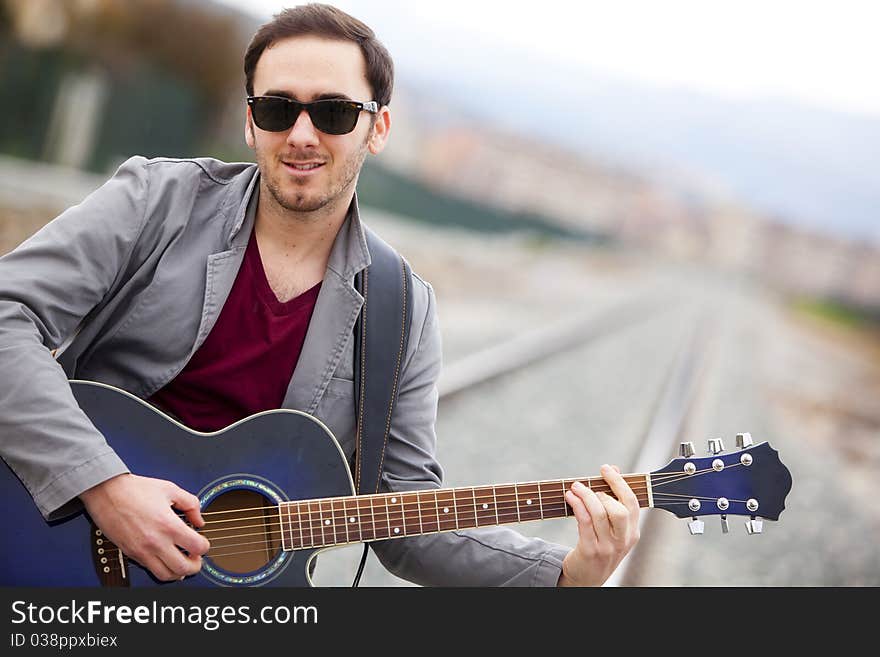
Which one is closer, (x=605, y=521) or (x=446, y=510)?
(x=605, y=521)

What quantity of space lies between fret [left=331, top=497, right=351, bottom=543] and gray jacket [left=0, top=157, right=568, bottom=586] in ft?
0.72

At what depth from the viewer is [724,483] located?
95.2 inches

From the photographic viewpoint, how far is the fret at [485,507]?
2.41 m

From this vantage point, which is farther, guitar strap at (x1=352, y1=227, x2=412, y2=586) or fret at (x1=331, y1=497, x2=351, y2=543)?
guitar strap at (x1=352, y1=227, x2=412, y2=586)

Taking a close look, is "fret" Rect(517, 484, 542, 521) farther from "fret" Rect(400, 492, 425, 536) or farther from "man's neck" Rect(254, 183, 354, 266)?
"man's neck" Rect(254, 183, 354, 266)

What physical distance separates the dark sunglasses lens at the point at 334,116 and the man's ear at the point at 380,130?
0.14m

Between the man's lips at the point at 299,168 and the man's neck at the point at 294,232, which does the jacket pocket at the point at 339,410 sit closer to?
the man's neck at the point at 294,232

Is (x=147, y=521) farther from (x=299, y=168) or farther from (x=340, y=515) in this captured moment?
(x=299, y=168)

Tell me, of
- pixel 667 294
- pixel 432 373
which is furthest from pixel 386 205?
pixel 432 373

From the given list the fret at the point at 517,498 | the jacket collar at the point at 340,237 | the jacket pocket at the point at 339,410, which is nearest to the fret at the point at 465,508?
the fret at the point at 517,498

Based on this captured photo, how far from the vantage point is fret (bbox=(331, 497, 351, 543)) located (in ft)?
7.68

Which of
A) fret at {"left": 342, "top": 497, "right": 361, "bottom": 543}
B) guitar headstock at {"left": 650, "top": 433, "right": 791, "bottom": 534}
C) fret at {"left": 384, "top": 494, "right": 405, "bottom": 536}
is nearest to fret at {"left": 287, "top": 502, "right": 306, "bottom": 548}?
fret at {"left": 342, "top": 497, "right": 361, "bottom": 543}

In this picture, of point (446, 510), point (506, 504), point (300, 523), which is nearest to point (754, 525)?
point (506, 504)

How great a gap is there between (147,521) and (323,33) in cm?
120
